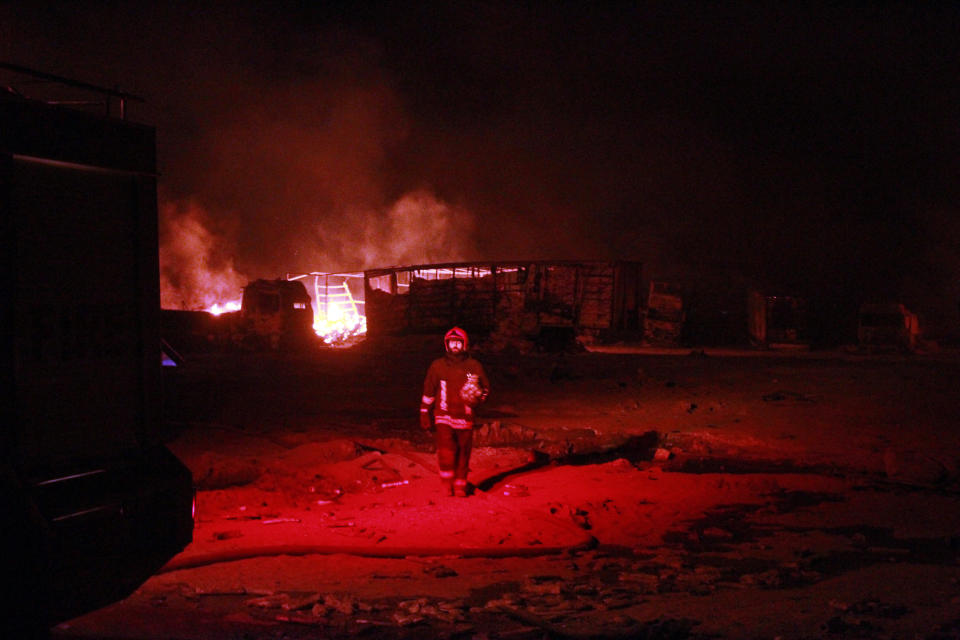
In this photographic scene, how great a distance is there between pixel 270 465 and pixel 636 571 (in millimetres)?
5108

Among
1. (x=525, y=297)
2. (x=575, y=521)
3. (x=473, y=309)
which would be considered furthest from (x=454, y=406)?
(x=473, y=309)

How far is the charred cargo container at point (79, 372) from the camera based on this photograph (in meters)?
3.53

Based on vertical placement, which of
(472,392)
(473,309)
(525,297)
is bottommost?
(472,392)

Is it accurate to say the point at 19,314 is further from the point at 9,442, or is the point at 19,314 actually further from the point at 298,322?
the point at 298,322

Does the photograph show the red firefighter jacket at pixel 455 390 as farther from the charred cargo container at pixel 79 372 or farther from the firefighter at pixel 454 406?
Result: the charred cargo container at pixel 79 372

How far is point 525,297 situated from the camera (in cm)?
3053

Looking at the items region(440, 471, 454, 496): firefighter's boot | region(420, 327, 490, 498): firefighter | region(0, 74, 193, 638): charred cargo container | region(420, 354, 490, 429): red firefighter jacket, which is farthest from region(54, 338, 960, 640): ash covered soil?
region(0, 74, 193, 638): charred cargo container


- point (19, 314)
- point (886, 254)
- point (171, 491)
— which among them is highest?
point (886, 254)

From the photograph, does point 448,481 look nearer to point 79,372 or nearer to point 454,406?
point 454,406

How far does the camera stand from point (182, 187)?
163ft

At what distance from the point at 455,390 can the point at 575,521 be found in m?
1.91

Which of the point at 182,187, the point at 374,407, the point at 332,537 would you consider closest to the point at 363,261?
the point at 182,187

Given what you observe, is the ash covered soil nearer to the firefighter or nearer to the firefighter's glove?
the firefighter

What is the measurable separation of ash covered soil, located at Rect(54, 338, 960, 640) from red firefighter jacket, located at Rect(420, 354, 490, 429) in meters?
0.87
